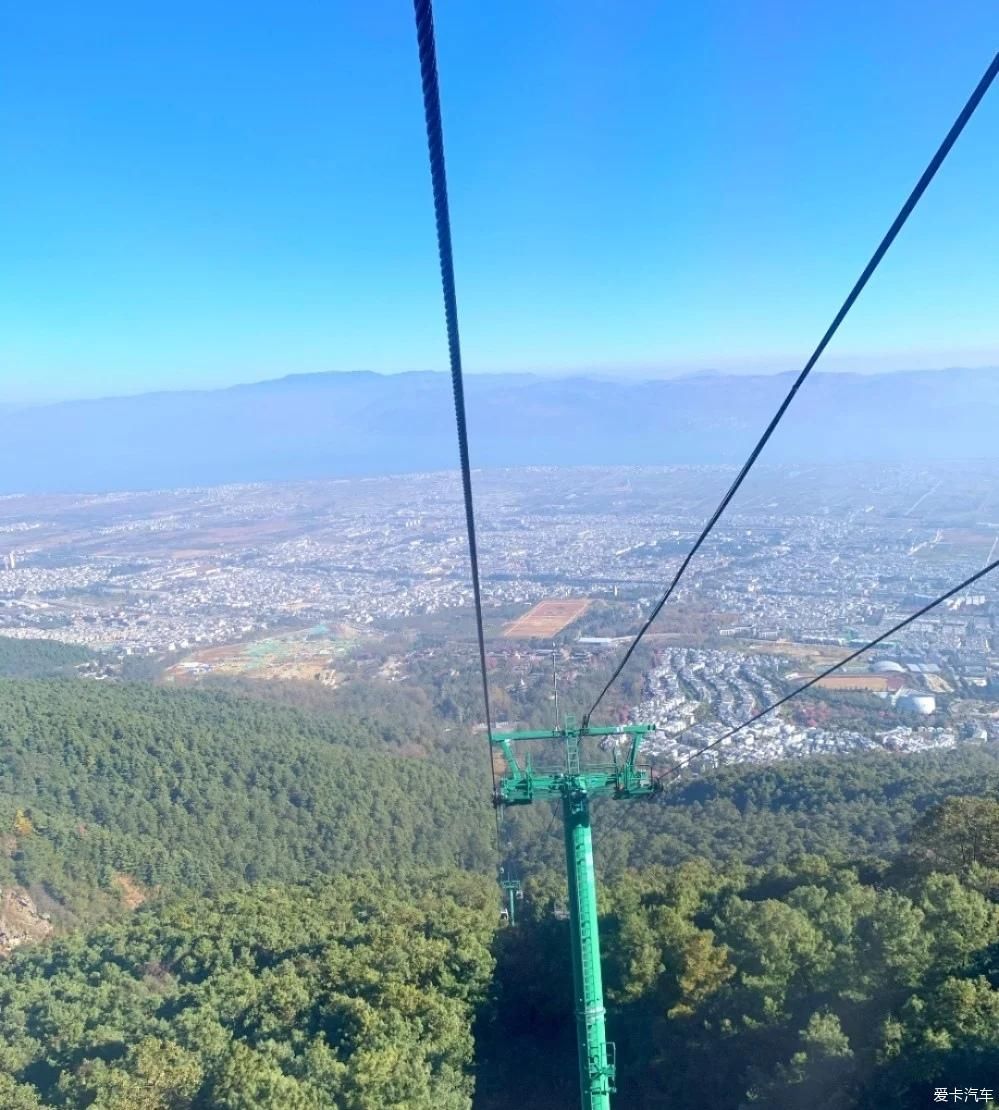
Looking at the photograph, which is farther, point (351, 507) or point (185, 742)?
point (351, 507)

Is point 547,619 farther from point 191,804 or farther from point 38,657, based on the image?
point 38,657

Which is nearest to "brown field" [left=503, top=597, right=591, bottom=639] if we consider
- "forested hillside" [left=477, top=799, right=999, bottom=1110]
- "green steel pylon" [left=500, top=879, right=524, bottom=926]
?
"green steel pylon" [left=500, top=879, right=524, bottom=926]

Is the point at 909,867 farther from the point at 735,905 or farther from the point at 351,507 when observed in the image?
the point at 351,507

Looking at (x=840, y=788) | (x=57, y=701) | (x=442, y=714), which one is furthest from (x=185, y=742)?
(x=840, y=788)

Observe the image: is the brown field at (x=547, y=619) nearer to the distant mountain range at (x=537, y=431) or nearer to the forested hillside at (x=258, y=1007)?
the forested hillside at (x=258, y=1007)

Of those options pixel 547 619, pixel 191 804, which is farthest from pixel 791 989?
pixel 547 619

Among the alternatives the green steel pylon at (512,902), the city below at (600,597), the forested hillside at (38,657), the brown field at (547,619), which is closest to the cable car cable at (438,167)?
the green steel pylon at (512,902)
